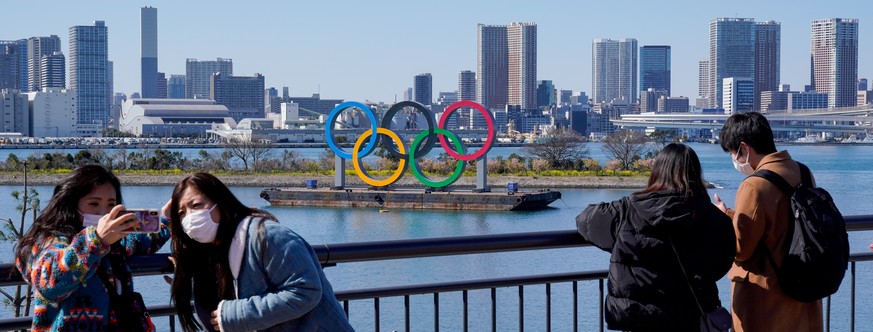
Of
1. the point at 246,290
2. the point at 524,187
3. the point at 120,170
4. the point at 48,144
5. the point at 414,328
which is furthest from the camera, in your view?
the point at 48,144

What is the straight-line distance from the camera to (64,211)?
3.17 m

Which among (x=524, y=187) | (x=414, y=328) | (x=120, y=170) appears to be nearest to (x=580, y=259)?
(x=414, y=328)

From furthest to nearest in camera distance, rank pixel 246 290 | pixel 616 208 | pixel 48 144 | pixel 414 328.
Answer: pixel 48 144, pixel 414 328, pixel 616 208, pixel 246 290

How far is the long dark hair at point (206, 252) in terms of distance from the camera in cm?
303

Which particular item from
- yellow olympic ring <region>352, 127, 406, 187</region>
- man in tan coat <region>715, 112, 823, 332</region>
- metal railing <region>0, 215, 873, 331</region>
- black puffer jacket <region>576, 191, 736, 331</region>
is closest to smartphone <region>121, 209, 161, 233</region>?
metal railing <region>0, 215, 873, 331</region>

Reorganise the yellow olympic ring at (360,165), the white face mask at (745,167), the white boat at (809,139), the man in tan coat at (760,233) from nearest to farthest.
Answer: the man in tan coat at (760,233) → the white face mask at (745,167) → the yellow olympic ring at (360,165) → the white boat at (809,139)

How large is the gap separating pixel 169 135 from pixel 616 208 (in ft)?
533

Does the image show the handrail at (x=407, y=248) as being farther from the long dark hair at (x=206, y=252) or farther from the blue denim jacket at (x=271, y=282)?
the blue denim jacket at (x=271, y=282)

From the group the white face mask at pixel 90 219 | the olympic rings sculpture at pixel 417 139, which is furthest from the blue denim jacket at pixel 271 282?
the olympic rings sculpture at pixel 417 139

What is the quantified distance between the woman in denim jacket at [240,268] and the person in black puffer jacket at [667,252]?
0.97 metres

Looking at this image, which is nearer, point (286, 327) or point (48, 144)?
point (286, 327)

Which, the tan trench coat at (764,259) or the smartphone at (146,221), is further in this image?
the tan trench coat at (764,259)

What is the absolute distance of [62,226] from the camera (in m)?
3.14

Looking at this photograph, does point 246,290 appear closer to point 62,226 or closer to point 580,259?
point 62,226
